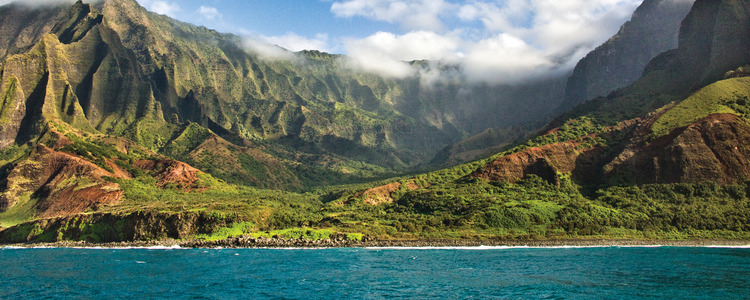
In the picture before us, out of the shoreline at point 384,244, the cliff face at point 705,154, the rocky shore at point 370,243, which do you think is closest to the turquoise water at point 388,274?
the shoreline at point 384,244

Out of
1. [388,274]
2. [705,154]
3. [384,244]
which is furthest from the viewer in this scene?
[705,154]

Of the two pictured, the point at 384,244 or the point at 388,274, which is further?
the point at 384,244

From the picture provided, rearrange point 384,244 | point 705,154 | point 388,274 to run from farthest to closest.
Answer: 1. point 705,154
2. point 384,244
3. point 388,274

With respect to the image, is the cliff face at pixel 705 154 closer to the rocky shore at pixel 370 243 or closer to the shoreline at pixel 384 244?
the shoreline at pixel 384 244

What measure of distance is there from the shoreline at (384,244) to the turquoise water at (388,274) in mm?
12955

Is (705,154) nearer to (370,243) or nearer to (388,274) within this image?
(370,243)

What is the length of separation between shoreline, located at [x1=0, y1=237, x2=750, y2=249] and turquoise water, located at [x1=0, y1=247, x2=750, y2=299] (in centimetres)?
1296

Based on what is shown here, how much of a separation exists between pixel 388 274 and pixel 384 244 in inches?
2435

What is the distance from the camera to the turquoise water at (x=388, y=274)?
84.3 m

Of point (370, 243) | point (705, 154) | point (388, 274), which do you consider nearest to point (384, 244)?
point (370, 243)

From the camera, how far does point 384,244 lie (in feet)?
544

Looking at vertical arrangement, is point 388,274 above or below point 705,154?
below

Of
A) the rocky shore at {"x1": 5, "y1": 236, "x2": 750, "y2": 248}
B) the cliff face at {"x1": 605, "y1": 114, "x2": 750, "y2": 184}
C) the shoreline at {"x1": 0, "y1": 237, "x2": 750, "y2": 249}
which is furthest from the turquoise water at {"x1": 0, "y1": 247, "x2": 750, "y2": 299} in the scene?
the cliff face at {"x1": 605, "y1": 114, "x2": 750, "y2": 184}

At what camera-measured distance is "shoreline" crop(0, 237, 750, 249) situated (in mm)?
156375
